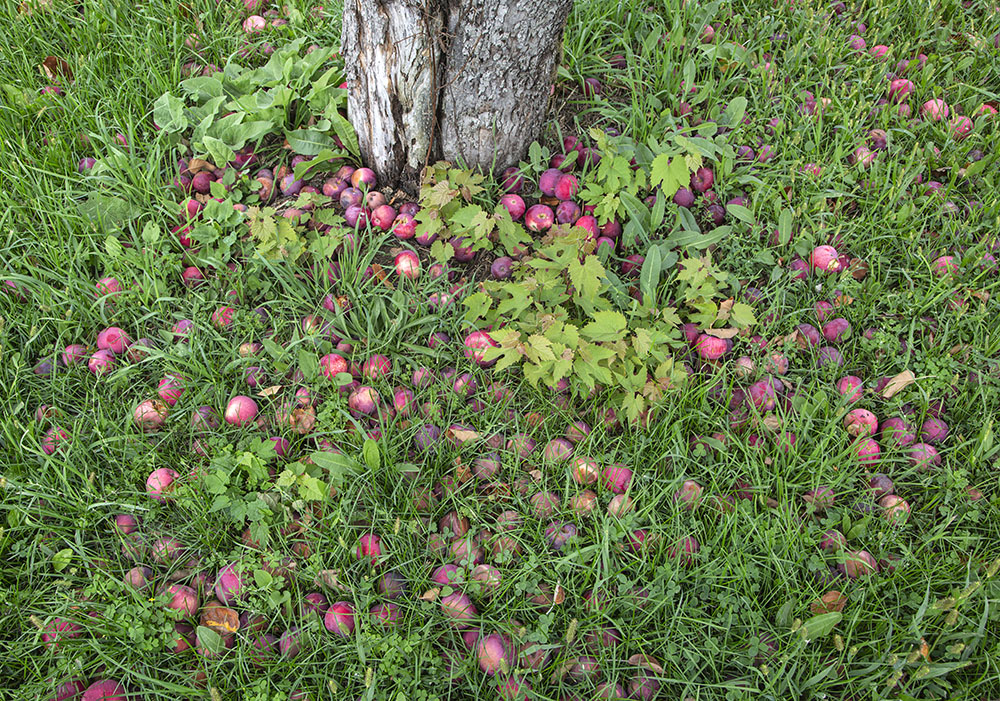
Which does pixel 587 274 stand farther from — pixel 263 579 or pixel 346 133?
pixel 263 579

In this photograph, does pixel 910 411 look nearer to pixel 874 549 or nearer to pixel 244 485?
pixel 874 549

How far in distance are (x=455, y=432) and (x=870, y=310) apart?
1.62m

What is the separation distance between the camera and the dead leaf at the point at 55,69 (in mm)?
3056

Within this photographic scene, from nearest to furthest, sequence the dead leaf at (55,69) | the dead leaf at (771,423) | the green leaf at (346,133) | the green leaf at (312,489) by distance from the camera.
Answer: the green leaf at (312,489) → the dead leaf at (771,423) → the green leaf at (346,133) → the dead leaf at (55,69)

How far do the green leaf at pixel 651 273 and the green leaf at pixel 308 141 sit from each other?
1.39 m

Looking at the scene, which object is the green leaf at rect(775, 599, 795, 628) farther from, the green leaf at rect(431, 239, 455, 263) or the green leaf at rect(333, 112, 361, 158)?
the green leaf at rect(333, 112, 361, 158)

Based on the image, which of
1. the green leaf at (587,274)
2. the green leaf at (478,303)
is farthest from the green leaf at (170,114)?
the green leaf at (587,274)

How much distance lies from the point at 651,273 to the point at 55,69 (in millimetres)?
2864

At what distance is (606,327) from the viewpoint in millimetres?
2213

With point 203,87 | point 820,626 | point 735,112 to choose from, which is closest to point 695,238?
point 735,112

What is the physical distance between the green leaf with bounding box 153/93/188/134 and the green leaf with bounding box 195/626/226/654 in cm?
201

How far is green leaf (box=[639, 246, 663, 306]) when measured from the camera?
2.42m

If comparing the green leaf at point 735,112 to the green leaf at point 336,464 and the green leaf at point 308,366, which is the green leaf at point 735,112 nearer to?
the green leaf at point 308,366

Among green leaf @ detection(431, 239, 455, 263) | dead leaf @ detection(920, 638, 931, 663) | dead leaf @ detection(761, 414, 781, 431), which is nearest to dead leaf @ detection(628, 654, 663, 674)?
dead leaf @ detection(920, 638, 931, 663)
